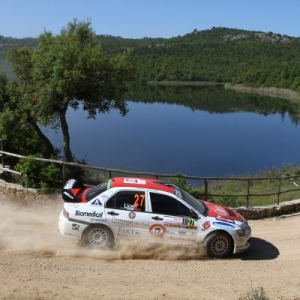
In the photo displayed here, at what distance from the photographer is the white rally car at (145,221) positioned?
31.2 feet

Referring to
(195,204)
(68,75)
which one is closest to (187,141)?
(68,75)

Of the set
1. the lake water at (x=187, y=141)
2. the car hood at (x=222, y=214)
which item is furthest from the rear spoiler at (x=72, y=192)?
the lake water at (x=187, y=141)

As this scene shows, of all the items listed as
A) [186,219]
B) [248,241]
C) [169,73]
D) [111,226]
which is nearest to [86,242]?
[111,226]

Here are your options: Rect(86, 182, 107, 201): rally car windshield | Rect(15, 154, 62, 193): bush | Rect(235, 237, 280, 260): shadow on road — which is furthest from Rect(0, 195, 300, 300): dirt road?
Rect(15, 154, 62, 193): bush

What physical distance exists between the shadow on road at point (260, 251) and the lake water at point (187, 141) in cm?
1486

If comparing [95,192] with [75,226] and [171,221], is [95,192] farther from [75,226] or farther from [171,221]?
[171,221]

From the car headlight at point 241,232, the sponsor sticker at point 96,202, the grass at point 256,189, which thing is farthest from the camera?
the grass at point 256,189

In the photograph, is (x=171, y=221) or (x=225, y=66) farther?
(x=225, y=66)

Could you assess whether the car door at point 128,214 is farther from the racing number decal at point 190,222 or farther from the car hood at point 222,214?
the car hood at point 222,214

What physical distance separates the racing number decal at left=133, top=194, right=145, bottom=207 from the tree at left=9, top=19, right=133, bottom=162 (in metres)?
8.77

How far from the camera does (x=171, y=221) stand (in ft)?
31.4

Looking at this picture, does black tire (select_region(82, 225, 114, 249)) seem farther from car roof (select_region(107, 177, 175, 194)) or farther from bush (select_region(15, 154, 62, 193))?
bush (select_region(15, 154, 62, 193))

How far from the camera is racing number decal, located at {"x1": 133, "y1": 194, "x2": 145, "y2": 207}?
31.6 feet

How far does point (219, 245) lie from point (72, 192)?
12.0 feet
